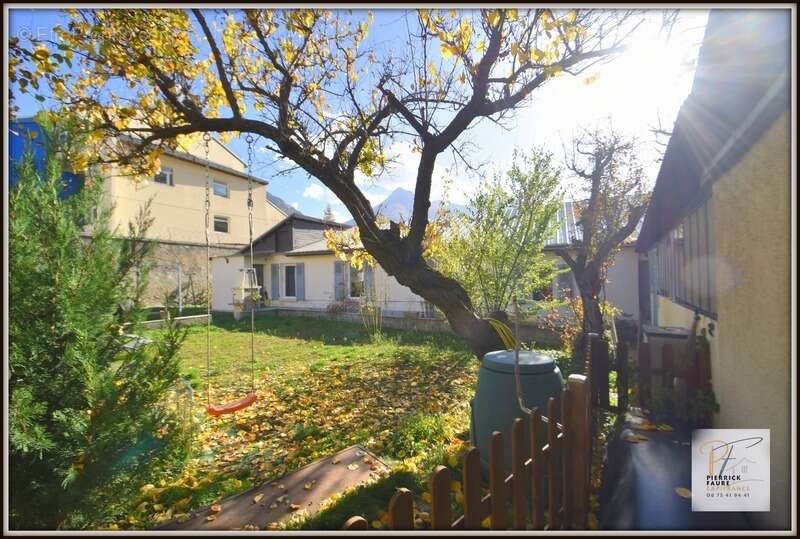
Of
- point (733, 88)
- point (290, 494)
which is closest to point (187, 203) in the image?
point (290, 494)

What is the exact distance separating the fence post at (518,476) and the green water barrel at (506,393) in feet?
3.26

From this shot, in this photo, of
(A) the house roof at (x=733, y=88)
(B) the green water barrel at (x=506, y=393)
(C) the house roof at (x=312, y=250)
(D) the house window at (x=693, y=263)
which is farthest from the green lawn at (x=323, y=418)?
(C) the house roof at (x=312, y=250)

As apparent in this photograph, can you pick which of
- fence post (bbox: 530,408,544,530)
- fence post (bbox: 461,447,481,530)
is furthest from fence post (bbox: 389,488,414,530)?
fence post (bbox: 530,408,544,530)

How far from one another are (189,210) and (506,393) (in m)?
22.8

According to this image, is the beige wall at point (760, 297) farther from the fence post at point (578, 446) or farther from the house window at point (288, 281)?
the house window at point (288, 281)

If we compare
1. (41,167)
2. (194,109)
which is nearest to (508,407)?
(41,167)

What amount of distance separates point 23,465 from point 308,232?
18.3m

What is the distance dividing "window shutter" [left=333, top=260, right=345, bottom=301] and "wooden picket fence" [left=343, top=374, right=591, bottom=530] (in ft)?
47.2

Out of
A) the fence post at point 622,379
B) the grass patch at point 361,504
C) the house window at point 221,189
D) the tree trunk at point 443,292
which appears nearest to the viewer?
the grass patch at point 361,504

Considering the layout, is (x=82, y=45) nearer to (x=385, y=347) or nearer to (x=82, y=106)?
(x=82, y=106)

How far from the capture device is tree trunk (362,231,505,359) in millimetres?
5086

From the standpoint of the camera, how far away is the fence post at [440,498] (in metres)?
1.42

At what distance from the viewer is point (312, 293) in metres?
17.5

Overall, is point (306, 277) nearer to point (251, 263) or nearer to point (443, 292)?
point (251, 263)
